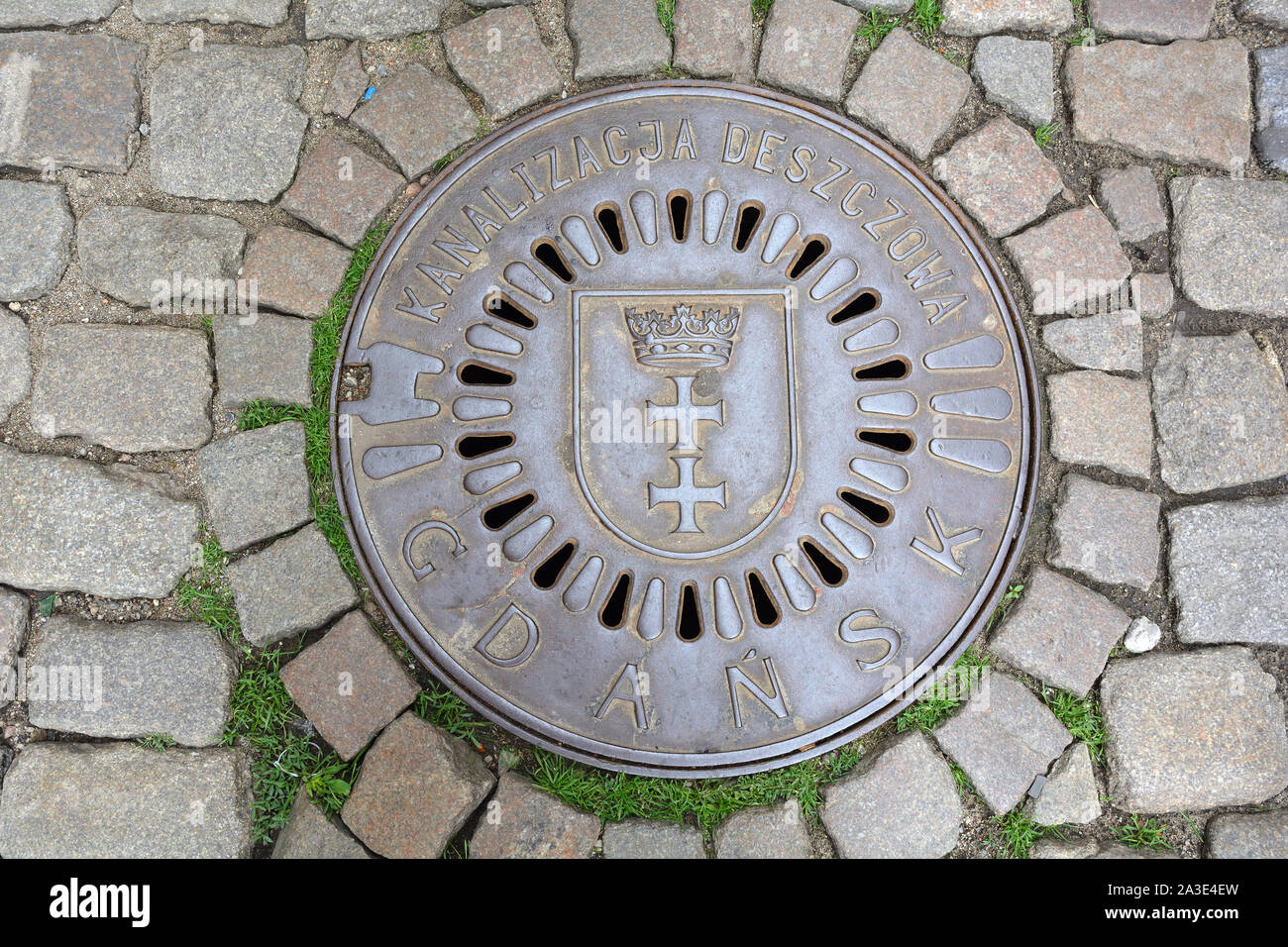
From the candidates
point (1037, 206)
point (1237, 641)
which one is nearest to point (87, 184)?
point (1037, 206)

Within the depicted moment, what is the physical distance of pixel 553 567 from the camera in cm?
188

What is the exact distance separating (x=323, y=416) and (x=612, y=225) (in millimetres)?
800

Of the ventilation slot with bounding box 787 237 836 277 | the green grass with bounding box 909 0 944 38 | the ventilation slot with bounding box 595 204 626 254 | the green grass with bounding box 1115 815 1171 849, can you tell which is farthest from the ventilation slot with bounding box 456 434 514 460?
the green grass with bounding box 1115 815 1171 849

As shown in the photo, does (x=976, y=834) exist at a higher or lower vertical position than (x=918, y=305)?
lower

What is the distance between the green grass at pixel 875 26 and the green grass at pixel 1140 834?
1890 millimetres

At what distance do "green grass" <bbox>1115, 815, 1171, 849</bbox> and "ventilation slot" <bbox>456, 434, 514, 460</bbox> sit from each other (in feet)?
5.18

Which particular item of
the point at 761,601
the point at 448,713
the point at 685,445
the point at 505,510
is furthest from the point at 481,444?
the point at 761,601

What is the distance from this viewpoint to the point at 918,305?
1.93 metres

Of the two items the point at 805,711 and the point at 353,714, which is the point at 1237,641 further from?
the point at 353,714

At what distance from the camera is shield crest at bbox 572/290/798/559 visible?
5.94ft

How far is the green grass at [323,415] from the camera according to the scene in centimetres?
189

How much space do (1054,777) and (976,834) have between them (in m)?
0.21

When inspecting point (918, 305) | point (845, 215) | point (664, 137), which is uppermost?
point (664, 137)

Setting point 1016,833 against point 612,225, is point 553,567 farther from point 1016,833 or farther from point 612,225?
point 1016,833
